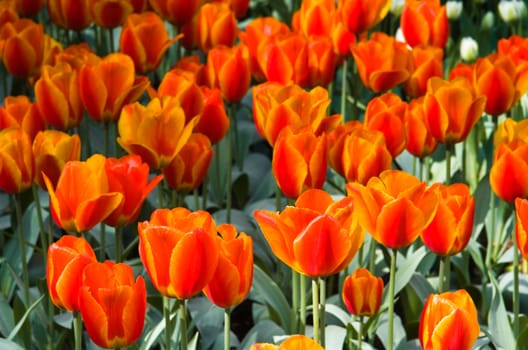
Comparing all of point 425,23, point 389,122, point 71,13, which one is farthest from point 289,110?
point 71,13

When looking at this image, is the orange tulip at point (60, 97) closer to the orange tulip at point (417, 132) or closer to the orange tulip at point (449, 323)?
the orange tulip at point (417, 132)

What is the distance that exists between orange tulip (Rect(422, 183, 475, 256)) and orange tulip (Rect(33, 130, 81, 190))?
2.41 feet

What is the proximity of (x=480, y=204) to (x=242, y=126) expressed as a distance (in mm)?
1007

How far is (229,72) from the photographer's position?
8.71ft

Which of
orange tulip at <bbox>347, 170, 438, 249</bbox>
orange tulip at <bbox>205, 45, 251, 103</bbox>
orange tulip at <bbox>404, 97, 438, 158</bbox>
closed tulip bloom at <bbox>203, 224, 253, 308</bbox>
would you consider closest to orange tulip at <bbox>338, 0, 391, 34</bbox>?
orange tulip at <bbox>205, 45, 251, 103</bbox>

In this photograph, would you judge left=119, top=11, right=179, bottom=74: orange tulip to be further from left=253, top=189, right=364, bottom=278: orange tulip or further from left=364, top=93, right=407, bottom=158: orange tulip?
left=253, top=189, right=364, bottom=278: orange tulip

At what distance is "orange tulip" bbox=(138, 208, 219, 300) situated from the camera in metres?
1.56

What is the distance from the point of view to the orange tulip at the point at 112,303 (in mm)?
1563

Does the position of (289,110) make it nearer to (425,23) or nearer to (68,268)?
(68,268)

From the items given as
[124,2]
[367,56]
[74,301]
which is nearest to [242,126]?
[124,2]

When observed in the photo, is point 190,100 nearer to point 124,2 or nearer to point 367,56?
point 367,56

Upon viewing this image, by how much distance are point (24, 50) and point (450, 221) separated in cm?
140

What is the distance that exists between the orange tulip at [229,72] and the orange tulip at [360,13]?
0.36 meters

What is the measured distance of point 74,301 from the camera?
1.68 metres
